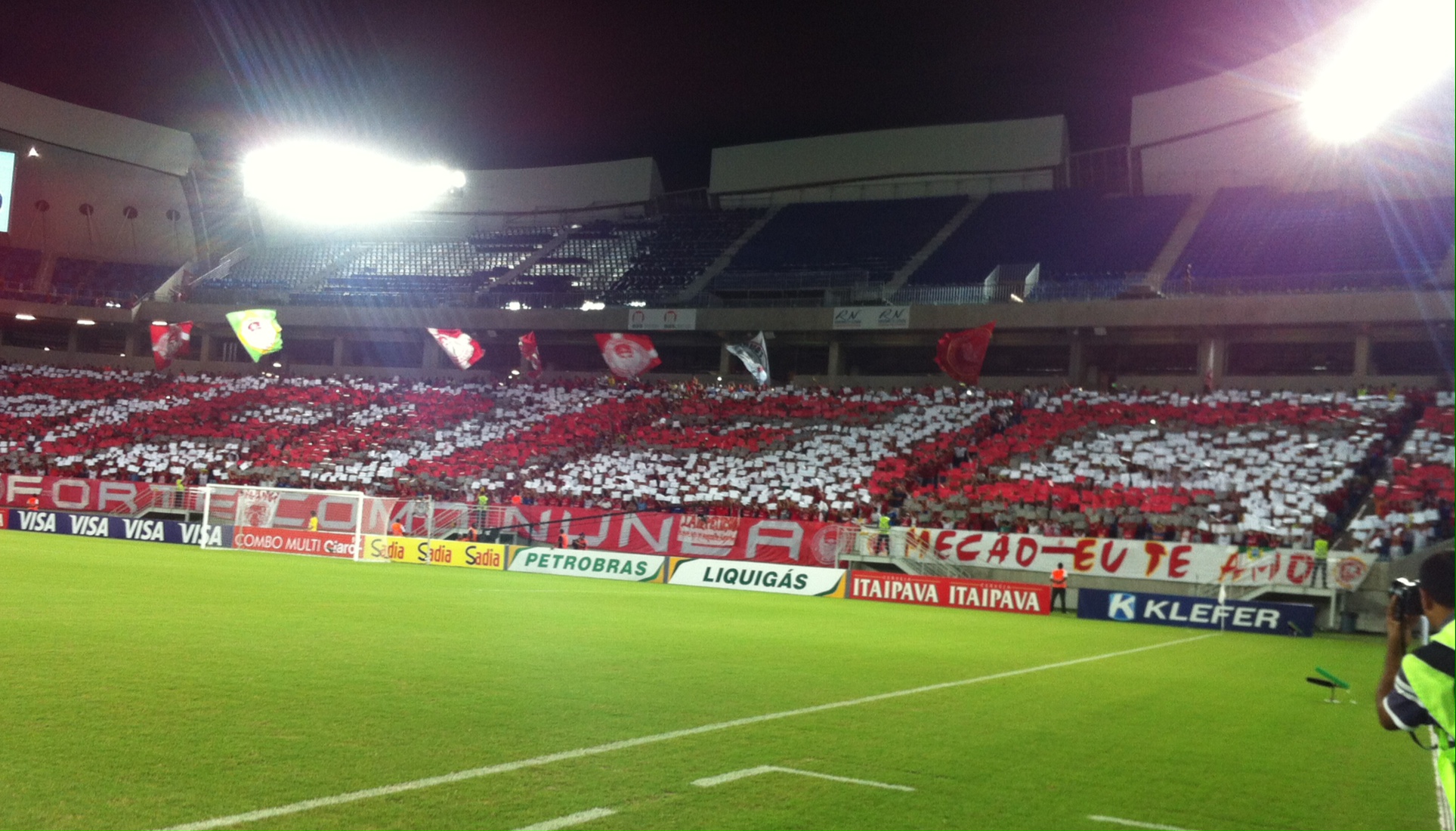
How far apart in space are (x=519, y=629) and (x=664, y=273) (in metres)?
38.6

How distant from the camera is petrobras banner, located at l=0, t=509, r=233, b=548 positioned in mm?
33969

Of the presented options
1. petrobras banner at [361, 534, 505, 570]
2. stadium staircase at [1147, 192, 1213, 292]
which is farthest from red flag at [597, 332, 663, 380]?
stadium staircase at [1147, 192, 1213, 292]

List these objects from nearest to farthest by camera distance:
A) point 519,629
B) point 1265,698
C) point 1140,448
Result: 1. point 1265,698
2. point 519,629
3. point 1140,448

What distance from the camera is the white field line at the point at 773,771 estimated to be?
6.88 meters

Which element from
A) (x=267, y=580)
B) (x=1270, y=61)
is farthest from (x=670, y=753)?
(x=1270, y=61)

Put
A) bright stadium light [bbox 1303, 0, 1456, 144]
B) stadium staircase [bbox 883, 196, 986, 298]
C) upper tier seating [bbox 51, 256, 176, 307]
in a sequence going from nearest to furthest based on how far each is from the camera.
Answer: bright stadium light [bbox 1303, 0, 1456, 144], stadium staircase [bbox 883, 196, 986, 298], upper tier seating [bbox 51, 256, 176, 307]

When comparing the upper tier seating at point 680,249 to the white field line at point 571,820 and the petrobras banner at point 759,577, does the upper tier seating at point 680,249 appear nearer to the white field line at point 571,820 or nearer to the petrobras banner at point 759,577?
the petrobras banner at point 759,577

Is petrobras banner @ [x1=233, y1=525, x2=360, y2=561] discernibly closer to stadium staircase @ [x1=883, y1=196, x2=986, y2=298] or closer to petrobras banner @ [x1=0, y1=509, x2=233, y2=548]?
petrobras banner @ [x1=0, y1=509, x2=233, y2=548]

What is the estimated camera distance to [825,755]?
793cm

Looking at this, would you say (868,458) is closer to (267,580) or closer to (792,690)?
(267,580)

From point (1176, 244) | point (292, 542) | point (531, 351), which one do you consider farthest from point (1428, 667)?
point (531, 351)

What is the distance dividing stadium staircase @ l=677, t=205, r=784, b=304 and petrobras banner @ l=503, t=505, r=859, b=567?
1646 cm

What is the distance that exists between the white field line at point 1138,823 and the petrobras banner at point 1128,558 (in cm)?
2175

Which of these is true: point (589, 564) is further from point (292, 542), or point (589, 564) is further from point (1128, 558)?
point (1128, 558)
